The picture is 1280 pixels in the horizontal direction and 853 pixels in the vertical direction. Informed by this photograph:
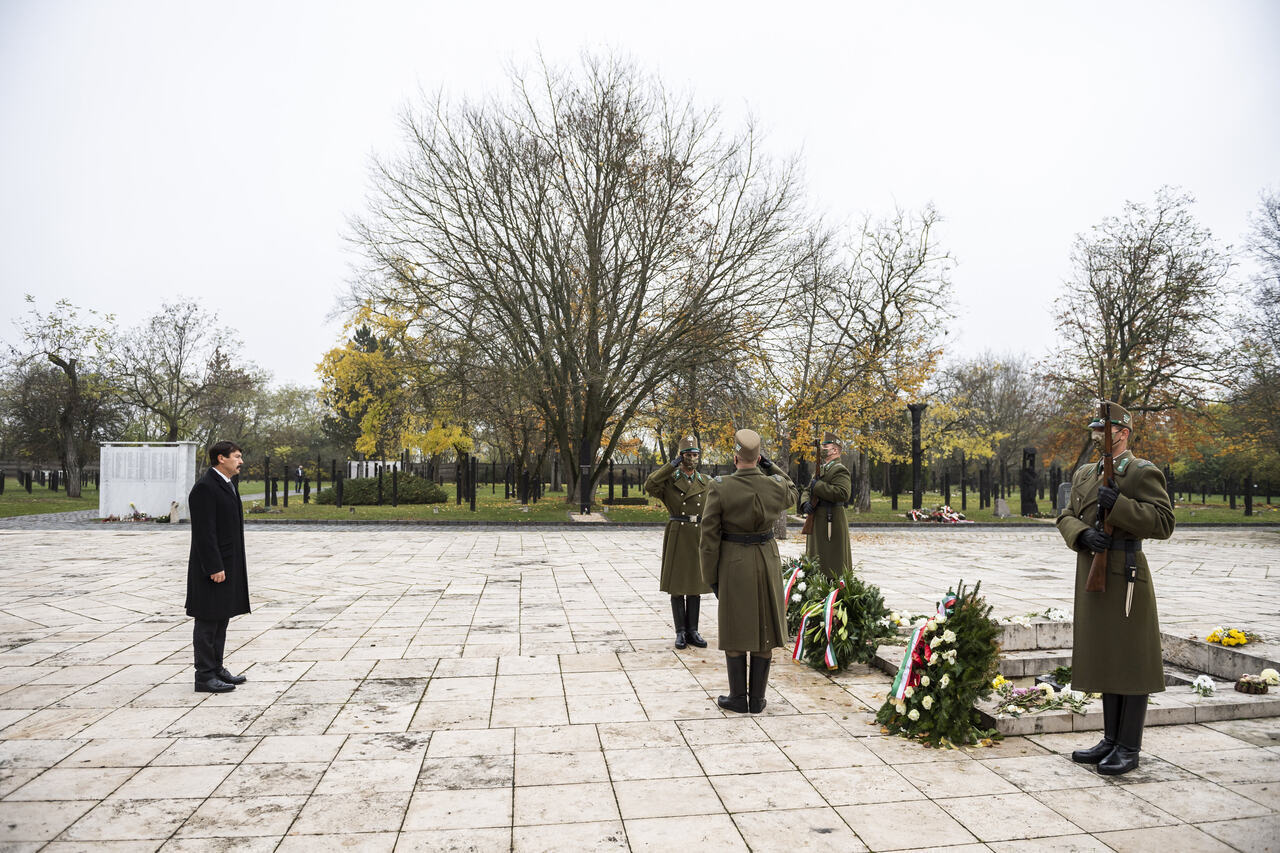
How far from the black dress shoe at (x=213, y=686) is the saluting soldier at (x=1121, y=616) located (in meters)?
5.34

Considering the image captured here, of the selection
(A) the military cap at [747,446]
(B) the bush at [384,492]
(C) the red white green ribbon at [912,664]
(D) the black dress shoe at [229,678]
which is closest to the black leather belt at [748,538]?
(A) the military cap at [747,446]

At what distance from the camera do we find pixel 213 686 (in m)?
5.41

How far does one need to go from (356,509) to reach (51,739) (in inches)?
766

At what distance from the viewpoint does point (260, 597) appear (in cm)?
909

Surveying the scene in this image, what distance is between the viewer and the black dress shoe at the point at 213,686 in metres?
5.41

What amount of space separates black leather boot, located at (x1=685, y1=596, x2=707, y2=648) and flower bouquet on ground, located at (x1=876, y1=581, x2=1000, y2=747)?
2240 mm

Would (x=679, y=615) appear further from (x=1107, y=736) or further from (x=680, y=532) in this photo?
(x=1107, y=736)

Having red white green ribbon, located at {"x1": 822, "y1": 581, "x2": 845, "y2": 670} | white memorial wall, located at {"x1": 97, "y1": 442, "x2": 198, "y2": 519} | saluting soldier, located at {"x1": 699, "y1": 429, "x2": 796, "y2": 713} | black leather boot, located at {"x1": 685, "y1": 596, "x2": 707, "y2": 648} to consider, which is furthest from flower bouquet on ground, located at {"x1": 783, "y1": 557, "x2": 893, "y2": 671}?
white memorial wall, located at {"x1": 97, "y1": 442, "x2": 198, "y2": 519}

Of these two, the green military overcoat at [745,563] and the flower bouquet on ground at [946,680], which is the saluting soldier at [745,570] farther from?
the flower bouquet on ground at [946,680]

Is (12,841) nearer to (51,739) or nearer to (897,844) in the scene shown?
(51,739)

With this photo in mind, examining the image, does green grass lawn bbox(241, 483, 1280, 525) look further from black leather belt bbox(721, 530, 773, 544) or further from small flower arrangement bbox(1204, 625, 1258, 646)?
black leather belt bbox(721, 530, 773, 544)

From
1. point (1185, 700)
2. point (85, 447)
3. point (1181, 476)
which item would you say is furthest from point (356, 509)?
point (1181, 476)

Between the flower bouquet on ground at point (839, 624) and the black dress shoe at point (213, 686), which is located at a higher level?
the flower bouquet on ground at point (839, 624)

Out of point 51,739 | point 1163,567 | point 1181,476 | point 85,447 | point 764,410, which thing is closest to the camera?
point 51,739
